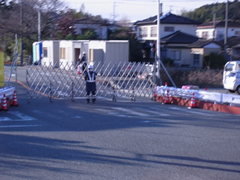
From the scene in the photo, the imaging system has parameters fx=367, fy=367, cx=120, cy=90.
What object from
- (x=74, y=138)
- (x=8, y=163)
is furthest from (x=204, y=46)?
(x=8, y=163)

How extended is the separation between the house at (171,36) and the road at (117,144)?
88.0ft

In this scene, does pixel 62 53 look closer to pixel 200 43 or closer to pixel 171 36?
pixel 171 36

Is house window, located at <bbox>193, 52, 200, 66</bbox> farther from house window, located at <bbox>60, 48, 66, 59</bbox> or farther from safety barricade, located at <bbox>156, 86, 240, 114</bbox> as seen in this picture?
safety barricade, located at <bbox>156, 86, 240, 114</bbox>

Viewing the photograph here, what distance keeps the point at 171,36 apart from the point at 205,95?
2705 cm

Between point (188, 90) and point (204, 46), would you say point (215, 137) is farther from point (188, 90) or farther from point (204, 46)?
point (204, 46)

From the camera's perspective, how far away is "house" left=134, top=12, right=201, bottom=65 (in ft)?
133

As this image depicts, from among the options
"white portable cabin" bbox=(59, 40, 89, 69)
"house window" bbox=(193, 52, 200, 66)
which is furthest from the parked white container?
"house window" bbox=(193, 52, 200, 66)

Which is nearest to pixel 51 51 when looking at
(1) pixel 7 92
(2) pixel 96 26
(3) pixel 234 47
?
(2) pixel 96 26

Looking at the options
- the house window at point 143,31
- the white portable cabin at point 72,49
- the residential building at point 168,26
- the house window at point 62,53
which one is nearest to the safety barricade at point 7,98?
the white portable cabin at point 72,49

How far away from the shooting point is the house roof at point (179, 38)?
40375mm

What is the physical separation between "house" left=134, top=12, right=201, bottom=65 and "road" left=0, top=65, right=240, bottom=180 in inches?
1056

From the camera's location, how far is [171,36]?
41.4 meters

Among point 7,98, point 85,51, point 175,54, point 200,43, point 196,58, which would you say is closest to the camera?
point 7,98

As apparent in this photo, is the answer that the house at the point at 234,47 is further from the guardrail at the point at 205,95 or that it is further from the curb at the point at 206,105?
the curb at the point at 206,105
